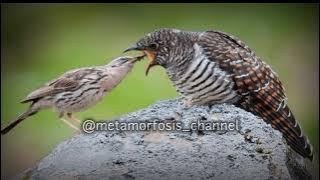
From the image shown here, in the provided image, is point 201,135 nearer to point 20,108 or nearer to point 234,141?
point 234,141

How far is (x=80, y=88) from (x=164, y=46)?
34 cm

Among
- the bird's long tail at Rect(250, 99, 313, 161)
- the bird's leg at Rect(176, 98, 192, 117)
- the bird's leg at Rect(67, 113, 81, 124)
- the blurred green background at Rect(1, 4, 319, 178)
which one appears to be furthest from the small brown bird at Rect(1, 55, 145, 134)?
the bird's long tail at Rect(250, 99, 313, 161)

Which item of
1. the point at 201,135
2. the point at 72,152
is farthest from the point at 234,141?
the point at 72,152

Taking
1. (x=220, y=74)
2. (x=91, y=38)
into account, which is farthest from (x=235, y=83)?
(x=91, y=38)

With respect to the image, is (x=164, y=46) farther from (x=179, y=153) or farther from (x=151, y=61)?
(x=179, y=153)

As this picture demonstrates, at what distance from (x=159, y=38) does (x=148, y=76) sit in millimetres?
171

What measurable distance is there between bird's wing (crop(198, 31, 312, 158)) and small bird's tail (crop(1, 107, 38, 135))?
2.24ft

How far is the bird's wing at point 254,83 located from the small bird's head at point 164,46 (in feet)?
0.26

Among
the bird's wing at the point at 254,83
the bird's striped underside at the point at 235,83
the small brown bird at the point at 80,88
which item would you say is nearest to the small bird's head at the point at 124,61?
the small brown bird at the point at 80,88

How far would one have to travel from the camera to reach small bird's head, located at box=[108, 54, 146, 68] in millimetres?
2557

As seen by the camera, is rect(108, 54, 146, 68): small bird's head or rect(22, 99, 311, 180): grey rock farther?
rect(108, 54, 146, 68): small bird's head

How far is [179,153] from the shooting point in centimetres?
250

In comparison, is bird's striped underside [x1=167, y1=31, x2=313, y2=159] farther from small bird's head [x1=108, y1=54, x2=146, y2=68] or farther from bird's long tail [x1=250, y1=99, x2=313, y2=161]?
small bird's head [x1=108, y1=54, x2=146, y2=68]

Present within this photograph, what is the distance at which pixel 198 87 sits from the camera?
8.43ft
